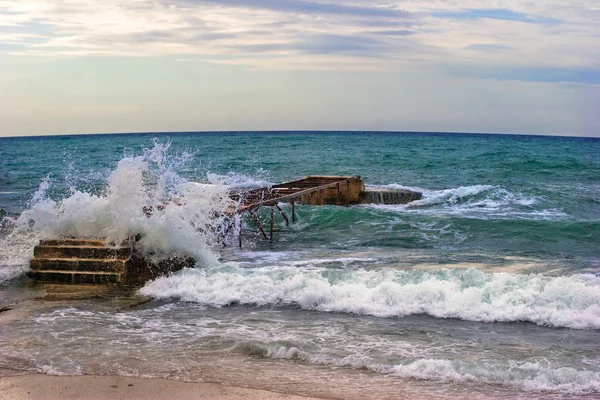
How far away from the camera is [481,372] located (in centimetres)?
661

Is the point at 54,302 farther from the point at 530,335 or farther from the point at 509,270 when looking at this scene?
the point at 509,270

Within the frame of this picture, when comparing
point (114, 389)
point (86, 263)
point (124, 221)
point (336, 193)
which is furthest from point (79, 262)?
point (336, 193)

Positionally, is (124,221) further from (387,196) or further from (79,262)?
(387,196)

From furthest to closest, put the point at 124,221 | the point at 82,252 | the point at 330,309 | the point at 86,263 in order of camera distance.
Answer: the point at 124,221 < the point at 82,252 < the point at 86,263 < the point at 330,309

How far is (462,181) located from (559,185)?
4.32 meters

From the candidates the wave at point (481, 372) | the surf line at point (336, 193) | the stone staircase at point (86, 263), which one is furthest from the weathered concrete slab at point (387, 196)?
the wave at point (481, 372)

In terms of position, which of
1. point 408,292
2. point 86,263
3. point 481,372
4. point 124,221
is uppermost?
point 124,221

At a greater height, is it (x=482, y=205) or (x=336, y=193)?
(x=336, y=193)

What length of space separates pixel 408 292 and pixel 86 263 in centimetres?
502

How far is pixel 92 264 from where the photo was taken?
1038 centimetres

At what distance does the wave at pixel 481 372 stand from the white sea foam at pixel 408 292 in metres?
1.98

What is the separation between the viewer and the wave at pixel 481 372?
20.7 feet

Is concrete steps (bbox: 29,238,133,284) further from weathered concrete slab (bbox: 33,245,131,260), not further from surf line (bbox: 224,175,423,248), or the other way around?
surf line (bbox: 224,175,423,248)

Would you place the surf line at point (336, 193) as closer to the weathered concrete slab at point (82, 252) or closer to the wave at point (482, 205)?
the wave at point (482, 205)
